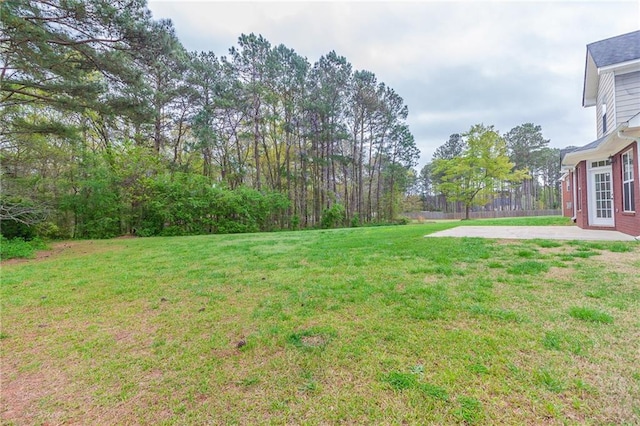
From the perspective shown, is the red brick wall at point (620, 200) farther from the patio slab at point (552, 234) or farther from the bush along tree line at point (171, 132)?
the bush along tree line at point (171, 132)

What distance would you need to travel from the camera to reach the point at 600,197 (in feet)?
26.7

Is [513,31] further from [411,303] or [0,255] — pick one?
[0,255]

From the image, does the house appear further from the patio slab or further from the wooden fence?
the wooden fence

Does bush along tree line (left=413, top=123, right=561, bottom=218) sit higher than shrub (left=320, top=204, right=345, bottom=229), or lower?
higher

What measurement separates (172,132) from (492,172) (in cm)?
2311

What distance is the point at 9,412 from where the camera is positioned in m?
1.60

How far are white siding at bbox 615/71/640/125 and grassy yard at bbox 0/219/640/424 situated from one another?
6.59m

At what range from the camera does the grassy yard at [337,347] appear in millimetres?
1517

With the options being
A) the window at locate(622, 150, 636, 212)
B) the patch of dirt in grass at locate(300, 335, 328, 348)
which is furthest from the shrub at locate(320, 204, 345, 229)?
the patch of dirt in grass at locate(300, 335, 328, 348)

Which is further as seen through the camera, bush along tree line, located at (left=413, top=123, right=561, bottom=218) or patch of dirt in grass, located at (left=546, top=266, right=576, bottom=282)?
bush along tree line, located at (left=413, top=123, right=561, bottom=218)

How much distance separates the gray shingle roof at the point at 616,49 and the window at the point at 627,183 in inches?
126

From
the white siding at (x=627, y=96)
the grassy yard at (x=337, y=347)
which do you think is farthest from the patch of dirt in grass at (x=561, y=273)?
the white siding at (x=627, y=96)

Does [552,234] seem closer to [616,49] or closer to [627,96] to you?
[627,96]

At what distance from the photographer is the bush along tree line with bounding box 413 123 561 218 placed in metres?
21.6
